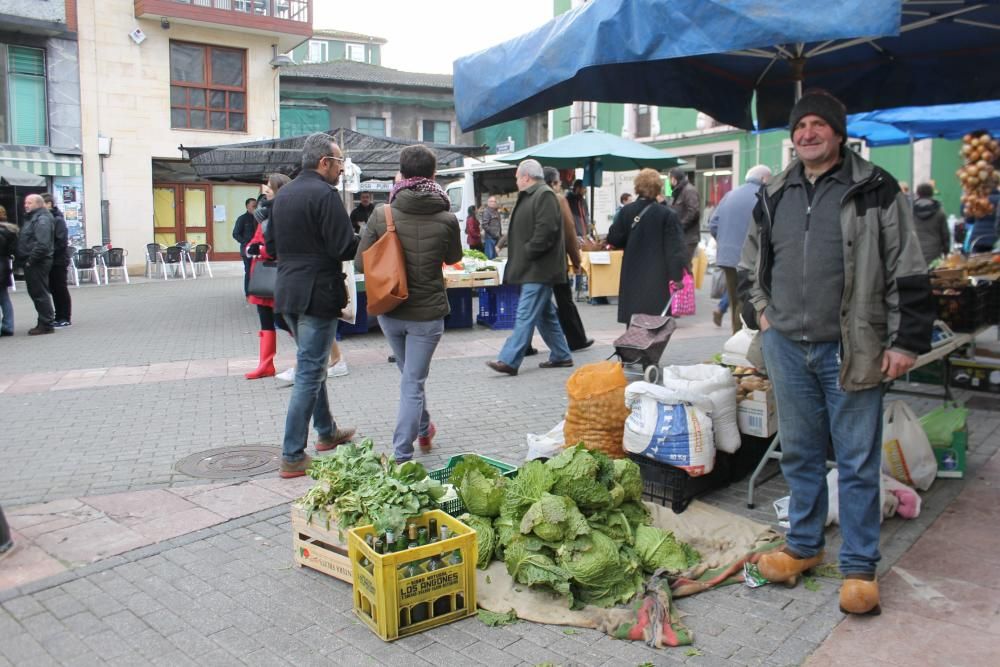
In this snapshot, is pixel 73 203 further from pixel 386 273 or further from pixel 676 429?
pixel 676 429

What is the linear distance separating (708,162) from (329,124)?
15.5 meters

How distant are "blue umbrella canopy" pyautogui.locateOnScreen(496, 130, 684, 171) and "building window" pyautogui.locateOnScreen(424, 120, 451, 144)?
21885 mm

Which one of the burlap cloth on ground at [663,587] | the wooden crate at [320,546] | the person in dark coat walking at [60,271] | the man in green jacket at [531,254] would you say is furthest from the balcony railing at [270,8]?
the burlap cloth on ground at [663,587]

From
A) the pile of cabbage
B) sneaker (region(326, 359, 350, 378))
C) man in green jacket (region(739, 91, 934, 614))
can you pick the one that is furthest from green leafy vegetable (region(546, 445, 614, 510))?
sneaker (region(326, 359, 350, 378))

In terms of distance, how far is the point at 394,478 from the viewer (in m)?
3.60

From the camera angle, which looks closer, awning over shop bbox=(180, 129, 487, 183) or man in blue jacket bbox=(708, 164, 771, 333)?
man in blue jacket bbox=(708, 164, 771, 333)

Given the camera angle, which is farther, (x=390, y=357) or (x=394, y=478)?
(x=390, y=357)

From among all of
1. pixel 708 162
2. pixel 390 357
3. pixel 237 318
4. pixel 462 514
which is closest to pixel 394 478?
pixel 462 514

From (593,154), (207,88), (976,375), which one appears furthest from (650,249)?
(207,88)

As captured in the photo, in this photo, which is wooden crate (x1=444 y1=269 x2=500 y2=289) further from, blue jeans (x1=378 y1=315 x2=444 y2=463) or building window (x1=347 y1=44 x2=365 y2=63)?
building window (x1=347 y1=44 x2=365 y2=63)

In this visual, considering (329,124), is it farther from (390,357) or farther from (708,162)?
(390,357)

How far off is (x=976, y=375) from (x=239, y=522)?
6.05m

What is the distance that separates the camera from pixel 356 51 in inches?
2122

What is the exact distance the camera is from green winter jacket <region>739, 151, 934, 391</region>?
308 centimetres
